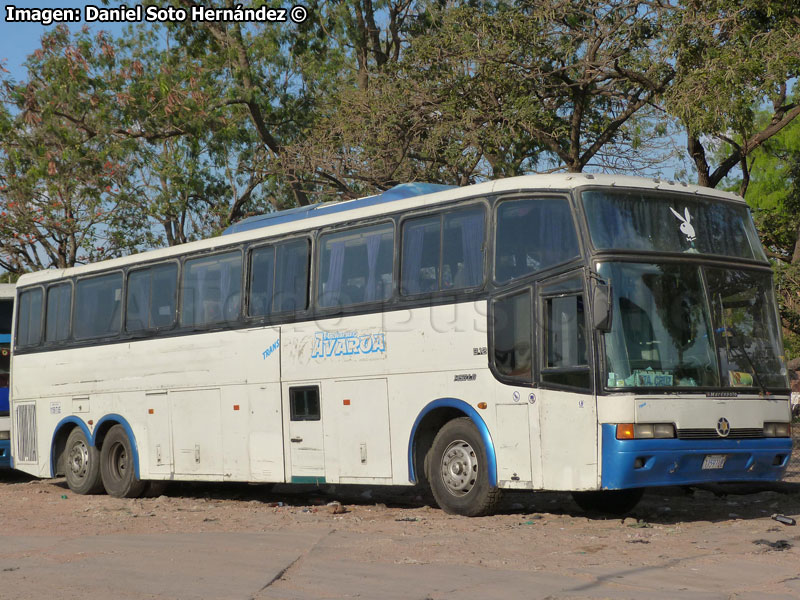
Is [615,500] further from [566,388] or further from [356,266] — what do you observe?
[356,266]

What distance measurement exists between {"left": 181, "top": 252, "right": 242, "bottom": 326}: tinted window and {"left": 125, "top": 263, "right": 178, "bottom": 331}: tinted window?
290mm

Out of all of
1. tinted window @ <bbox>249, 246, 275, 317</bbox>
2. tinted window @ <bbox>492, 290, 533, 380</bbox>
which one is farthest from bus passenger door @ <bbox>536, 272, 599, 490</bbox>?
tinted window @ <bbox>249, 246, 275, 317</bbox>

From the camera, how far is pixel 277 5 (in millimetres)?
26891

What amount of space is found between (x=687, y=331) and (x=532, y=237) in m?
1.68

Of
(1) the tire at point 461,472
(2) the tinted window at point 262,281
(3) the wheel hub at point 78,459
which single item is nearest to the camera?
(1) the tire at point 461,472

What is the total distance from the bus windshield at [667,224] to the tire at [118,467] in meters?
8.18

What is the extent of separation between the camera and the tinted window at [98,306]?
53.3ft

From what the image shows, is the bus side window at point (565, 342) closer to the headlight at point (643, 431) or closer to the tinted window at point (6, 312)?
the headlight at point (643, 431)

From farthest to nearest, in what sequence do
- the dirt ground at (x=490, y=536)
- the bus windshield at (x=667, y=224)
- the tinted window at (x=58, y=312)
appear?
the tinted window at (x=58, y=312) < the bus windshield at (x=667, y=224) < the dirt ground at (x=490, y=536)

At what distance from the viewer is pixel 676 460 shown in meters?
10.2

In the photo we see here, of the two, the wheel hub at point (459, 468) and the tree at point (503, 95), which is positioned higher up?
the tree at point (503, 95)

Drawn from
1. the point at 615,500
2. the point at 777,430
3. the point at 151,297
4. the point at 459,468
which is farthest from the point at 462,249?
the point at 151,297

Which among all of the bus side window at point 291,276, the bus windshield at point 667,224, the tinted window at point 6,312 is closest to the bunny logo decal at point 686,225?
the bus windshield at point 667,224

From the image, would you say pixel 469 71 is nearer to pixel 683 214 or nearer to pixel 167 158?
pixel 683 214
